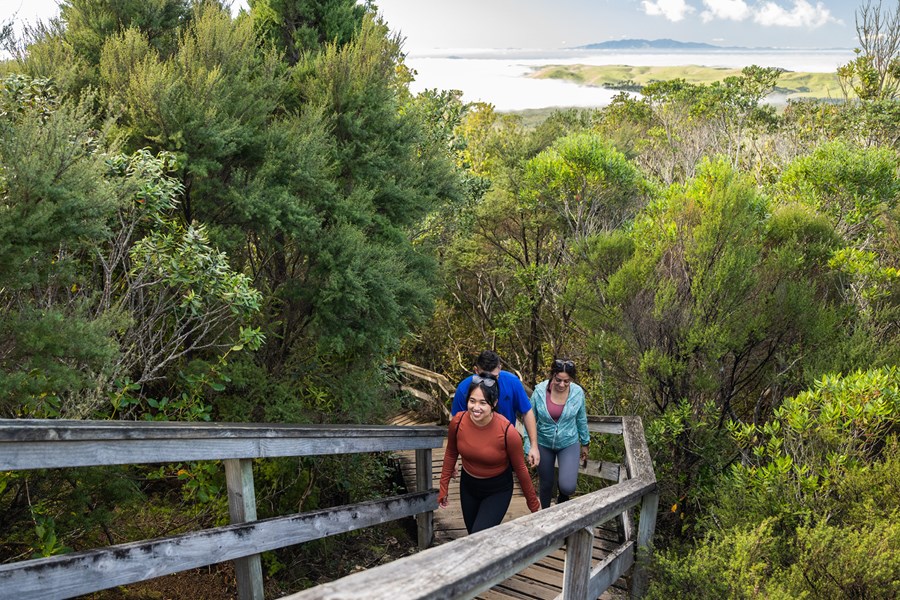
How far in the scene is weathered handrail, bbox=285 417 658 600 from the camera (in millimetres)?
Answer: 1495

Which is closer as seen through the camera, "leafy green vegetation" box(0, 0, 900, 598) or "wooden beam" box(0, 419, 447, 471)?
"wooden beam" box(0, 419, 447, 471)

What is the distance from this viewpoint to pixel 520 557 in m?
2.15

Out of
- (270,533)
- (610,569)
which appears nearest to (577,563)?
(610,569)

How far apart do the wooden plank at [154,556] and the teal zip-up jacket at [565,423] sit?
75.3 inches

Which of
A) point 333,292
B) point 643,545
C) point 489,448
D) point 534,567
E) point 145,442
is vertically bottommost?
point 534,567

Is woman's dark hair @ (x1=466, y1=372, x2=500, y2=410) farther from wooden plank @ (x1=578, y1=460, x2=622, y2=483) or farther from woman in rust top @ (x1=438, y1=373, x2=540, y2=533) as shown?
wooden plank @ (x1=578, y1=460, x2=622, y2=483)

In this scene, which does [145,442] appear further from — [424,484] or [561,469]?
[561,469]

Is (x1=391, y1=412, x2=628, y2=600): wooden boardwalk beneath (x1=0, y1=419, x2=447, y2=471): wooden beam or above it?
beneath

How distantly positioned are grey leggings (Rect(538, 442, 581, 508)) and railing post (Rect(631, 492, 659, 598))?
95 cm

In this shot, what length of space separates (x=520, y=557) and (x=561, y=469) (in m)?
3.18

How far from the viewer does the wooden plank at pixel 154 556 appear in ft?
7.75

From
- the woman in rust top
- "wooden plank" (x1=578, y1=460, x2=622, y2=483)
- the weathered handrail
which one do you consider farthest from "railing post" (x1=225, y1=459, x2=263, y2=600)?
"wooden plank" (x1=578, y1=460, x2=622, y2=483)

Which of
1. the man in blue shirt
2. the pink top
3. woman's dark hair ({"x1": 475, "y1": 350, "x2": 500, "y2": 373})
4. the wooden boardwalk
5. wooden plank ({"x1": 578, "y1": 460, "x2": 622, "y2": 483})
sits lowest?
the wooden boardwalk

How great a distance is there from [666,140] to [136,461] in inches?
1035
